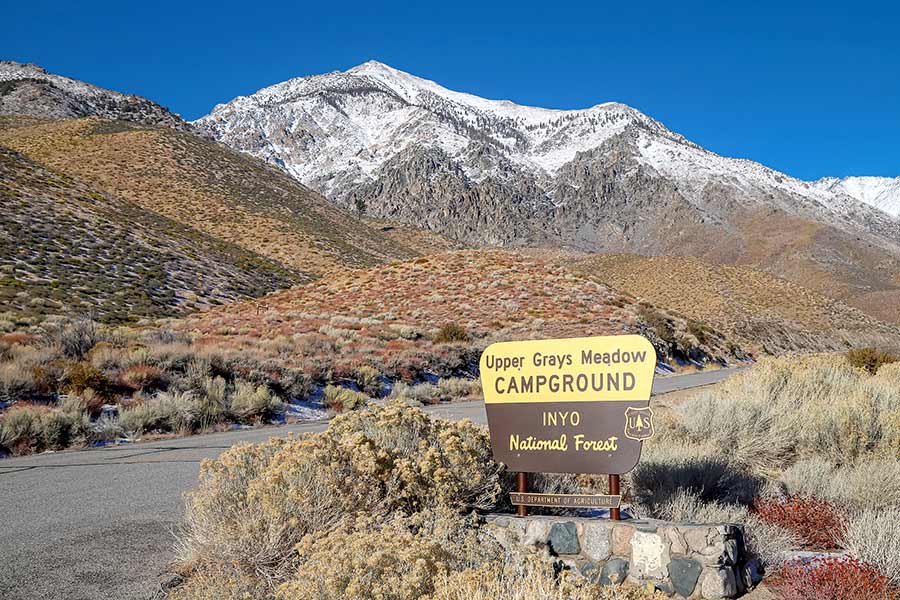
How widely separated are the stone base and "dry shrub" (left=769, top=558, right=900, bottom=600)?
0.32 metres

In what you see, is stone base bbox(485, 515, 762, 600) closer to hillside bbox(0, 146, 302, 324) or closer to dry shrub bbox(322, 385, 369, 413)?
dry shrub bbox(322, 385, 369, 413)

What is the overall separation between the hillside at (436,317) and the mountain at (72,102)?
55541 mm

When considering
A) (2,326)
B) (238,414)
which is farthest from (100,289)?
(238,414)

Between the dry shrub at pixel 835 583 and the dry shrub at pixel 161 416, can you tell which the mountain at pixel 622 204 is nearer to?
the dry shrub at pixel 161 416

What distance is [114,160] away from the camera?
62.8 meters

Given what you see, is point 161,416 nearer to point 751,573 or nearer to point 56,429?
point 56,429

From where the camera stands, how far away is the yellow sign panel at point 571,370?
17.8 feet

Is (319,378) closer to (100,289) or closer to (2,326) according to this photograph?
(2,326)

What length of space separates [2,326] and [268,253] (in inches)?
1405

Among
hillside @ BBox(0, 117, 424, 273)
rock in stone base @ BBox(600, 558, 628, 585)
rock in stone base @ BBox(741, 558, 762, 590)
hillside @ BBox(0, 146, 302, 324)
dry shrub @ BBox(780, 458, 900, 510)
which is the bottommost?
rock in stone base @ BBox(741, 558, 762, 590)

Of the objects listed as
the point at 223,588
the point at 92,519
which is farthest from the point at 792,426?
the point at 92,519

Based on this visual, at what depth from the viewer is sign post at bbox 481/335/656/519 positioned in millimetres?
5414

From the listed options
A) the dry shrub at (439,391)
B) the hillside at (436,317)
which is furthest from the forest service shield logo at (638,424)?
the hillside at (436,317)

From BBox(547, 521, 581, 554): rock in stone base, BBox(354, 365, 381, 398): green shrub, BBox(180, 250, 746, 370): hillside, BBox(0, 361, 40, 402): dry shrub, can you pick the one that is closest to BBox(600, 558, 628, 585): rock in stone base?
BBox(547, 521, 581, 554): rock in stone base
